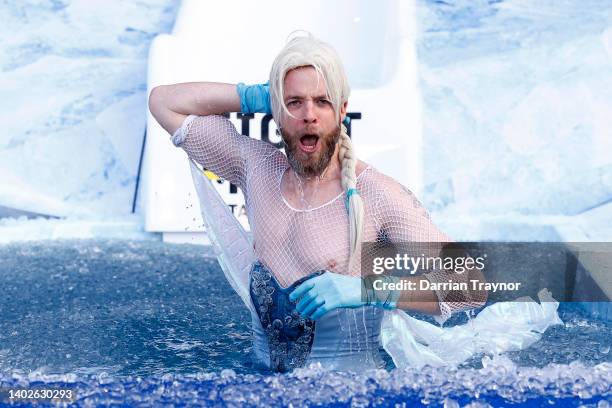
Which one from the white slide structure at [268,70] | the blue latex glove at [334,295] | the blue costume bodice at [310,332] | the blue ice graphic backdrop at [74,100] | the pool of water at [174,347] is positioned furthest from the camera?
the blue ice graphic backdrop at [74,100]

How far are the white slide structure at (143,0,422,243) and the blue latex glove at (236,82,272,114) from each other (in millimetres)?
1335

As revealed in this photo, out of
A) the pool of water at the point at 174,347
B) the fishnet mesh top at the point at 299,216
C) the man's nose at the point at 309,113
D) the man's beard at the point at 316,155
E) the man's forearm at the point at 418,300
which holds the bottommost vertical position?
the pool of water at the point at 174,347

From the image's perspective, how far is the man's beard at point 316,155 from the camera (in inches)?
59.9

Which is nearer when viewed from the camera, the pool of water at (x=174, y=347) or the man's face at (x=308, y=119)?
the pool of water at (x=174, y=347)

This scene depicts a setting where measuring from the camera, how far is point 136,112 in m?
3.81

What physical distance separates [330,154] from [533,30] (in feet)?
9.91

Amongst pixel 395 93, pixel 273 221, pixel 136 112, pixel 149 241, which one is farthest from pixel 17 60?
pixel 273 221

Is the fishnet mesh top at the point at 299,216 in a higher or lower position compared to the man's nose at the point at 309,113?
lower

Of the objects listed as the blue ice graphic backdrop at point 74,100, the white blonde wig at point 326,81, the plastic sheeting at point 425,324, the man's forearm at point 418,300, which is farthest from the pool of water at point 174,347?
the blue ice graphic backdrop at point 74,100

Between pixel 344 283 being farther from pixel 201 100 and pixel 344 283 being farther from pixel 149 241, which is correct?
pixel 149 241

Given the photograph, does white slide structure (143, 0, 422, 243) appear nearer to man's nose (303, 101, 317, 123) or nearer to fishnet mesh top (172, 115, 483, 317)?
fishnet mesh top (172, 115, 483, 317)

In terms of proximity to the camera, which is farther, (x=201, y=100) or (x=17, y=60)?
(x=17, y=60)

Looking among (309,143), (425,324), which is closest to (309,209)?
(309,143)

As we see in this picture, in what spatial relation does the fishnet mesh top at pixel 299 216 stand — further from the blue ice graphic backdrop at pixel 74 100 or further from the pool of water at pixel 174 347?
the blue ice graphic backdrop at pixel 74 100
